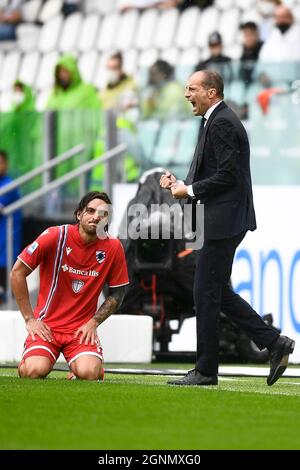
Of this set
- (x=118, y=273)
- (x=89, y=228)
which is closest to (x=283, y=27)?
(x=118, y=273)

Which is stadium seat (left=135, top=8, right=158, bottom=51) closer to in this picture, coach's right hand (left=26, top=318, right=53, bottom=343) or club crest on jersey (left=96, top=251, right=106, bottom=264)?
club crest on jersey (left=96, top=251, right=106, bottom=264)

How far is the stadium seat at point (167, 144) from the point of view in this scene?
Answer: 14.6 metres

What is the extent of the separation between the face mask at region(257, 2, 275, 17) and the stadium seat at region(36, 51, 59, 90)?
8.91 feet

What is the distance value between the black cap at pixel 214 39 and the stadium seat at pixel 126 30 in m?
1.13

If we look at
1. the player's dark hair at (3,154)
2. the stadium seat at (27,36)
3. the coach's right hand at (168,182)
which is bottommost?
the coach's right hand at (168,182)

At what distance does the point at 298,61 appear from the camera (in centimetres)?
1416

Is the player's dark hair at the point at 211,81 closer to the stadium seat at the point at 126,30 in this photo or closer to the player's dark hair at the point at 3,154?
the stadium seat at the point at 126,30

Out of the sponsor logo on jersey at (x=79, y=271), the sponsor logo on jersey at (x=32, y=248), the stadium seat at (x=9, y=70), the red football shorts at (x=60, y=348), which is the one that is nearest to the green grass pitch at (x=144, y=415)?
the red football shorts at (x=60, y=348)

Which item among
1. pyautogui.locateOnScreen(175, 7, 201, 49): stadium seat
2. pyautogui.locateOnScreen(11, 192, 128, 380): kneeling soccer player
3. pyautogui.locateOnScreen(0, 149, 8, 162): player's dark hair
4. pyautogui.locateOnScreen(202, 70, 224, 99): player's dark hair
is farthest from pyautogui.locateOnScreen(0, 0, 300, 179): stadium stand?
pyautogui.locateOnScreen(202, 70, 224, 99): player's dark hair

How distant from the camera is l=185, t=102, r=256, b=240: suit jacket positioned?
28.2 ft

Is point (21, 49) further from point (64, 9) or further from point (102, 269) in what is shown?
point (102, 269)

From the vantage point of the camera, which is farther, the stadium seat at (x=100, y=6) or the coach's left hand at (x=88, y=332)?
the stadium seat at (x=100, y=6)
